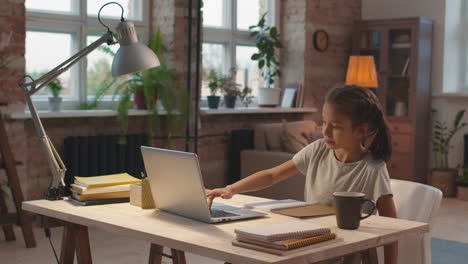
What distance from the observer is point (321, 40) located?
24.6 ft

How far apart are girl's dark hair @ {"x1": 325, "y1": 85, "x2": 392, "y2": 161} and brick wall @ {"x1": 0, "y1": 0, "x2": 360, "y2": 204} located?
3.25m

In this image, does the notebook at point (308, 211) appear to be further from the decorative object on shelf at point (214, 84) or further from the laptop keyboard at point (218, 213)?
the decorative object on shelf at point (214, 84)

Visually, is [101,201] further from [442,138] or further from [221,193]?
[442,138]

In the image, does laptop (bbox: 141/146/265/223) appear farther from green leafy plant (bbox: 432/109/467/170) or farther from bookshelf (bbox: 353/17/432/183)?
green leafy plant (bbox: 432/109/467/170)

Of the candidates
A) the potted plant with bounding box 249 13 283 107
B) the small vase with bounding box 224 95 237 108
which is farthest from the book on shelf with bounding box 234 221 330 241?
the potted plant with bounding box 249 13 283 107

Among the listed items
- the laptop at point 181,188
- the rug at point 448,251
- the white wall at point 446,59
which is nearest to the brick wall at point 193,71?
the white wall at point 446,59

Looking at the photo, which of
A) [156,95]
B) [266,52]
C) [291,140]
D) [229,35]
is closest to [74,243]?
[156,95]

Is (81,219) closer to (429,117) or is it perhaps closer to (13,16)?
(13,16)

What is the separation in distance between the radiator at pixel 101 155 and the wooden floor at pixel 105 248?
517 millimetres

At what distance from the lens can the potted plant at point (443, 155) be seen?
710 cm

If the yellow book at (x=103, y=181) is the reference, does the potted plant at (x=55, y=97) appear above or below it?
above

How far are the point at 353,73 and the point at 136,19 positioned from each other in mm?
2173

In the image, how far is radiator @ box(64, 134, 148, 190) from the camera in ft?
17.5

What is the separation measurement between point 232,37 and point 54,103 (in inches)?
89.8
